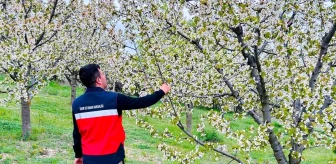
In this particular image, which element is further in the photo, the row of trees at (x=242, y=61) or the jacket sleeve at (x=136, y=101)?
the row of trees at (x=242, y=61)

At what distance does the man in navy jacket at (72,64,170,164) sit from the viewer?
13.7 ft

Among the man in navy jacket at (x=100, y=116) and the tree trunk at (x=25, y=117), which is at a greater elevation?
the tree trunk at (x=25, y=117)

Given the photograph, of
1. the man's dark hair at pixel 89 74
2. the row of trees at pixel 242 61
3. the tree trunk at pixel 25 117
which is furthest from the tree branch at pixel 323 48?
the tree trunk at pixel 25 117

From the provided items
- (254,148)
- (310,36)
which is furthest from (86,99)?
(310,36)

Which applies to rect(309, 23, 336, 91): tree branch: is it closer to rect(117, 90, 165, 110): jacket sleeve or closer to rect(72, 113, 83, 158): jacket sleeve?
rect(117, 90, 165, 110): jacket sleeve

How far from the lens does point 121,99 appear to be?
13.8ft

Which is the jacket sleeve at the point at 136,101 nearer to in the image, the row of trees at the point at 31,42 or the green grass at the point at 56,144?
the green grass at the point at 56,144

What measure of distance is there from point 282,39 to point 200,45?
141 cm

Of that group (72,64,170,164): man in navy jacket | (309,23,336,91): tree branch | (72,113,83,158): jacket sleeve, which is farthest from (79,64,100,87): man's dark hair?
(309,23,336,91): tree branch

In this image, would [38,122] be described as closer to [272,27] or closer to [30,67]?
[30,67]

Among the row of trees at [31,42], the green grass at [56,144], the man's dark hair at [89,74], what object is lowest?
the green grass at [56,144]

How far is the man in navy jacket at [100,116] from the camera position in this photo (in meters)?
4.18

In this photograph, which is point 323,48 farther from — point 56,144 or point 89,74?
point 56,144

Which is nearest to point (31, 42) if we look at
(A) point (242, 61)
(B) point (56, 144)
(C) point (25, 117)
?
(C) point (25, 117)
